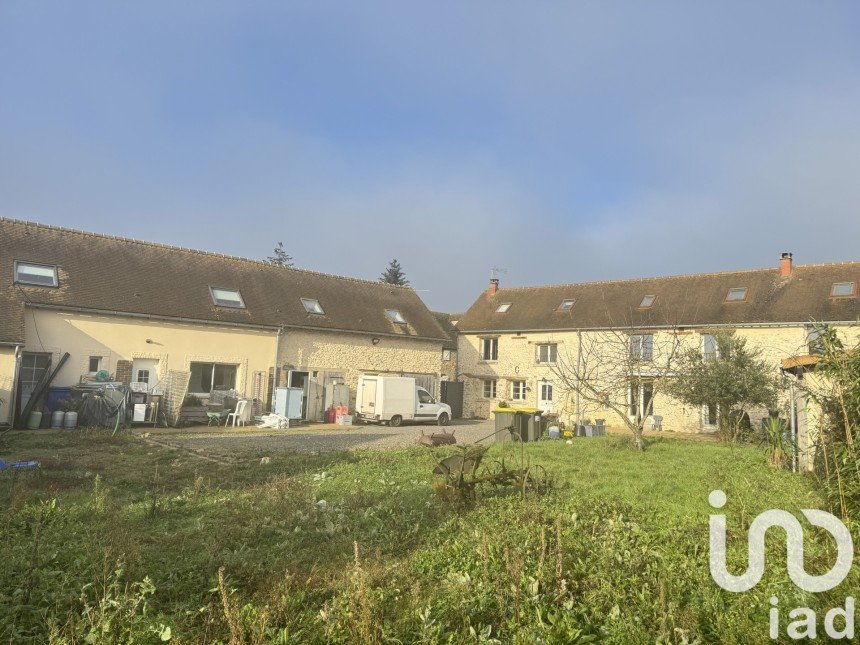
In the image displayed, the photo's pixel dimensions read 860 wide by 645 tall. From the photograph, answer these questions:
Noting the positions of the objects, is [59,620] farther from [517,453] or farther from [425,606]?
[517,453]

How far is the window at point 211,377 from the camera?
2147 cm

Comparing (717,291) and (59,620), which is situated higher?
(717,291)

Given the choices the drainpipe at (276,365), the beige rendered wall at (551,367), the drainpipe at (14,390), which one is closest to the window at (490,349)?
the beige rendered wall at (551,367)

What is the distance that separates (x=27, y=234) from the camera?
20656mm

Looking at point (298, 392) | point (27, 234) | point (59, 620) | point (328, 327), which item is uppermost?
point (27, 234)

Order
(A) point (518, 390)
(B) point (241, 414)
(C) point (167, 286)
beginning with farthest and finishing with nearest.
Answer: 1. (A) point (518, 390)
2. (C) point (167, 286)
3. (B) point (241, 414)

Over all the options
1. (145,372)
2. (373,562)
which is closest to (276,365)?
(145,372)

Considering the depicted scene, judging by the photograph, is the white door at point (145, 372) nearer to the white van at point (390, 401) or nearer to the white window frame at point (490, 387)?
the white van at point (390, 401)

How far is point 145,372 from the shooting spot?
67.2 feet

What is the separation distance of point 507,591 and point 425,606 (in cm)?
66

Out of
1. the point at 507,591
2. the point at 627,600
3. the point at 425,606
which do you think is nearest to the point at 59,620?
the point at 425,606

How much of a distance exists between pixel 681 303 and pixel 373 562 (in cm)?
2452

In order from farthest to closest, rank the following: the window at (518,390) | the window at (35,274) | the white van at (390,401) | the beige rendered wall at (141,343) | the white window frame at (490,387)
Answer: the white window frame at (490,387), the window at (518,390), the white van at (390,401), the window at (35,274), the beige rendered wall at (141,343)

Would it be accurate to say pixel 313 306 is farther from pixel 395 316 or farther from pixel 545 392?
pixel 545 392
